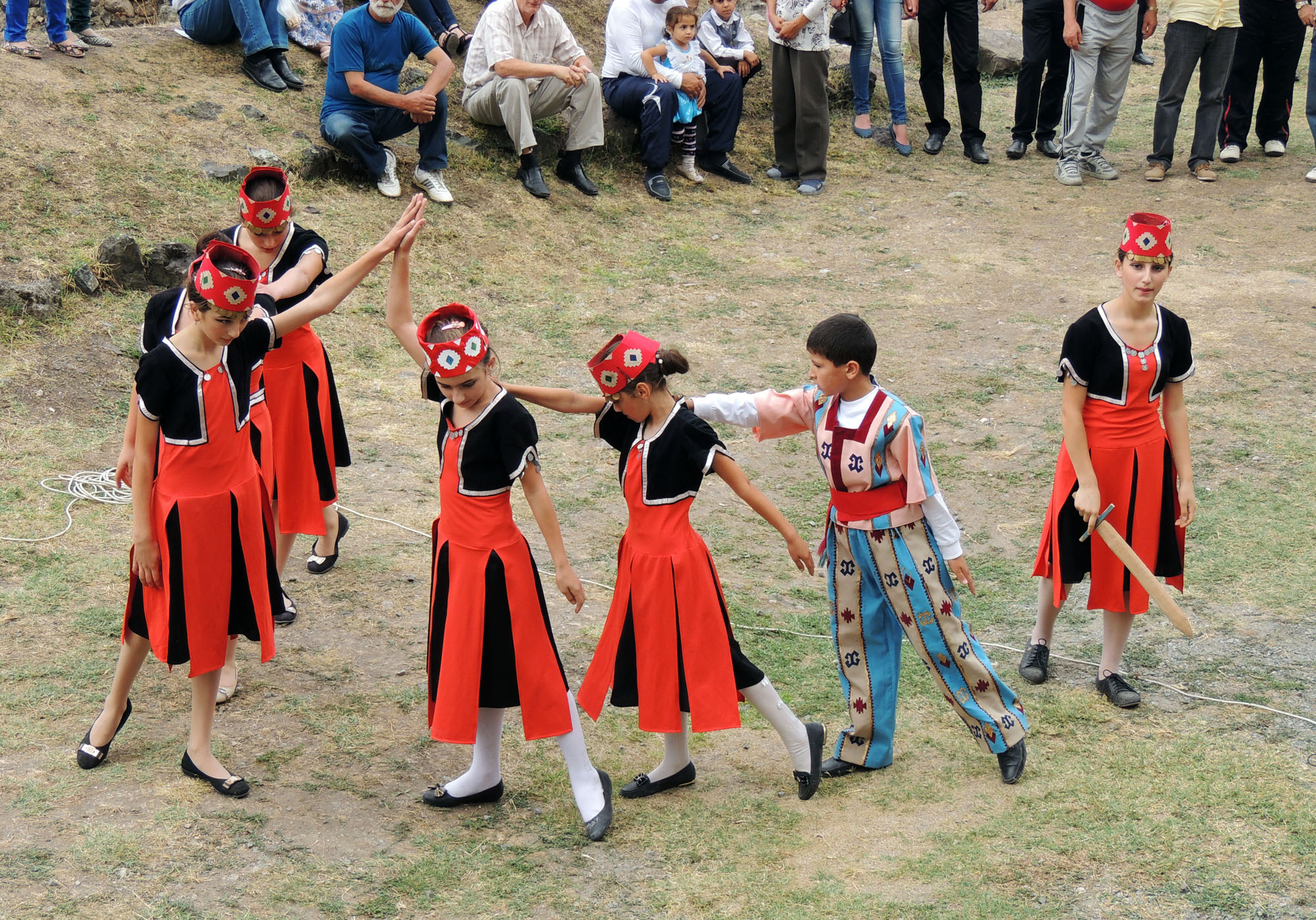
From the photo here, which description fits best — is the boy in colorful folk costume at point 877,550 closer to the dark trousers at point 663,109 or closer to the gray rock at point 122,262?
the gray rock at point 122,262

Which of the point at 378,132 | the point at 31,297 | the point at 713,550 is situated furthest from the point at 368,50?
the point at 713,550

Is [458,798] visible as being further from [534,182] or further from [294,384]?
[534,182]

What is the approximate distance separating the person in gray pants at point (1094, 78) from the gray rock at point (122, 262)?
26.2 feet

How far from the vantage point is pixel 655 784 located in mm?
4125

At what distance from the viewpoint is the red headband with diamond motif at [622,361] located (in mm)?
3719

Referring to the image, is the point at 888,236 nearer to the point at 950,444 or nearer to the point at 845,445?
the point at 950,444

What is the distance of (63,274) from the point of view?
293 inches

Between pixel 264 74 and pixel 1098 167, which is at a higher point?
pixel 264 74

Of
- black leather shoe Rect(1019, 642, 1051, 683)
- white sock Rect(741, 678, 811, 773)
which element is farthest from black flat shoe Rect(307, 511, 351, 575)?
black leather shoe Rect(1019, 642, 1051, 683)

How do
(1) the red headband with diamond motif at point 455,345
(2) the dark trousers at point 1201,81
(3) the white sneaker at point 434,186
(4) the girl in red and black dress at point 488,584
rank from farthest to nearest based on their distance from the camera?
(2) the dark trousers at point 1201,81
(3) the white sneaker at point 434,186
(4) the girl in red and black dress at point 488,584
(1) the red headband with diamond motif at point 455,345

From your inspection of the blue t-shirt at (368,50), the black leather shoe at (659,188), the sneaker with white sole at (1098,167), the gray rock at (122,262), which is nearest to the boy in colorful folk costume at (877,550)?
the gray rock at (122,262)

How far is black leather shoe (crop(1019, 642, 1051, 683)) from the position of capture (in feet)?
16.0

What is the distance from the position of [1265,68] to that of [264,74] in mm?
9063

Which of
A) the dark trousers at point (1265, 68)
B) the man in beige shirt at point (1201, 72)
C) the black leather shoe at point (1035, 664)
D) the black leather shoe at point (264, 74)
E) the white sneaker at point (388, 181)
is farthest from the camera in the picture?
the dark trousers at point (1265, 68)
